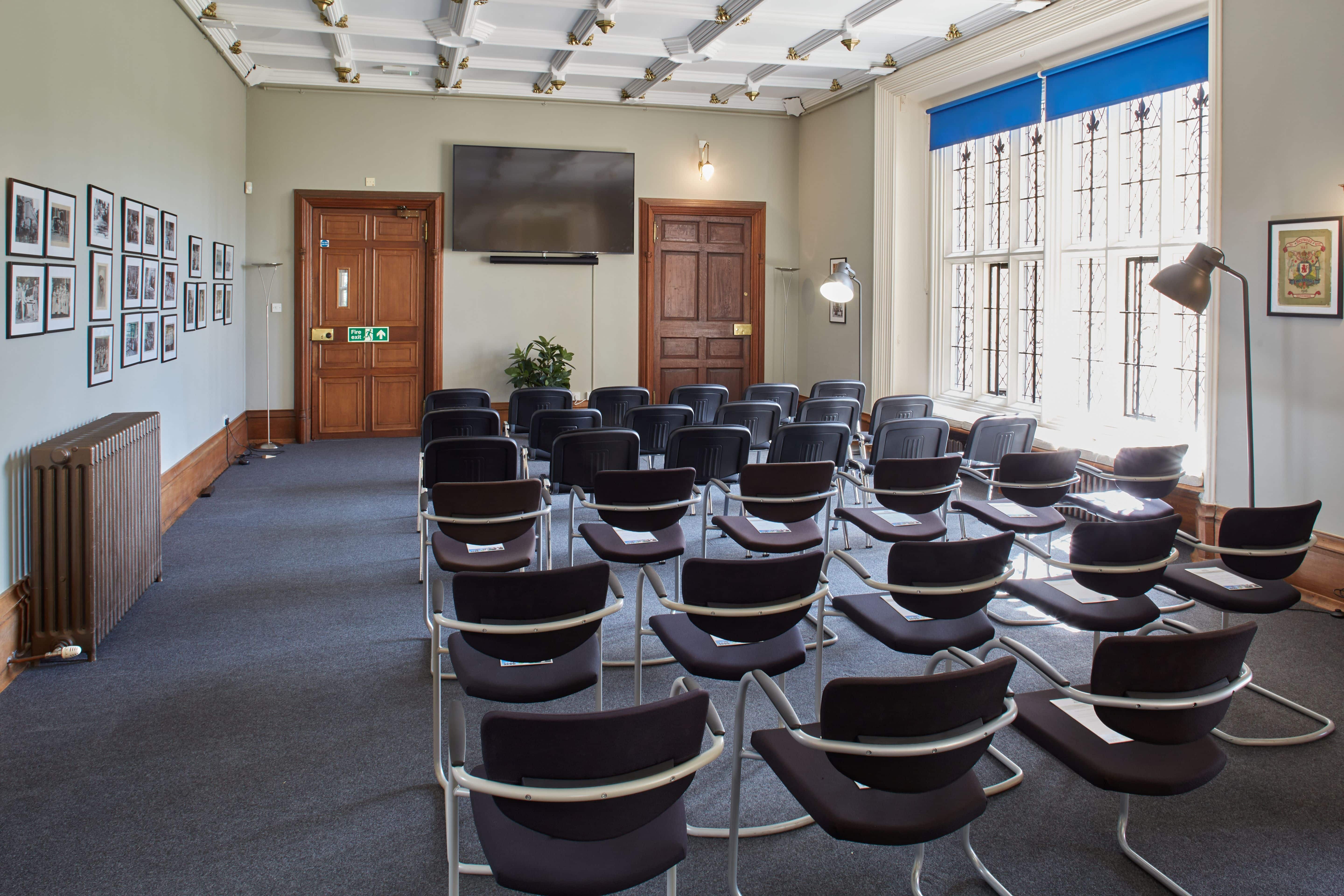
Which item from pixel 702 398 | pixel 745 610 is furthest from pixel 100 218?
pixel 702 398

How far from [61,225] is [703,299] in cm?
720

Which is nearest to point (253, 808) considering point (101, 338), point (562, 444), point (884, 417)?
point (562, 444)

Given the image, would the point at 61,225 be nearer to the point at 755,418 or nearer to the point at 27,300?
the point at 27,300

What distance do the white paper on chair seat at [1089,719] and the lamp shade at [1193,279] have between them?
99.6 inches

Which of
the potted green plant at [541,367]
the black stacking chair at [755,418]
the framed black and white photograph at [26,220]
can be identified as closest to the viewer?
the framed black and white photograph at [26,220]

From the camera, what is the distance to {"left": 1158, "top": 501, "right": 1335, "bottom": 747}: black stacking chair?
349cm

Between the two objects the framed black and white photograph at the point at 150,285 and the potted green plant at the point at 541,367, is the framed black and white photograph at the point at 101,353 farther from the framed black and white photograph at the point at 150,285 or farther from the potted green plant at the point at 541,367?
the potted green plant at the point at 541,367

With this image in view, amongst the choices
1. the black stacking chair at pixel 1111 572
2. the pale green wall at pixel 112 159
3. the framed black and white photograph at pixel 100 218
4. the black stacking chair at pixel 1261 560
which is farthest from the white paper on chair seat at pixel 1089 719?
the framed black and white photograph at pixel 100 218

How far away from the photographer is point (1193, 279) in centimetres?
452

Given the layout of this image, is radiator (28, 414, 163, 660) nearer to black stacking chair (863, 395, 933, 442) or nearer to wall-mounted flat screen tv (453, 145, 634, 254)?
black stacking chair (863, 395, 933, 442)

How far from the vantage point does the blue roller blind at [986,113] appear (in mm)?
7574

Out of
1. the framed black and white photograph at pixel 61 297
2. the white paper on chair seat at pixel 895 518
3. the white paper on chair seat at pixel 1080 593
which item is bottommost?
the white paper on chair seat at pixel 1080 593

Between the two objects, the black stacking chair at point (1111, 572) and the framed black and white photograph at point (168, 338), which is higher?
the framed black and white photograph at point (168, 338)

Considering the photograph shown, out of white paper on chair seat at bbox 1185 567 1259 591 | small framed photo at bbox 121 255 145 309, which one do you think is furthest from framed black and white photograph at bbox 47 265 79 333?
white paper on chair seat at bbox 1185 567 1259 591
